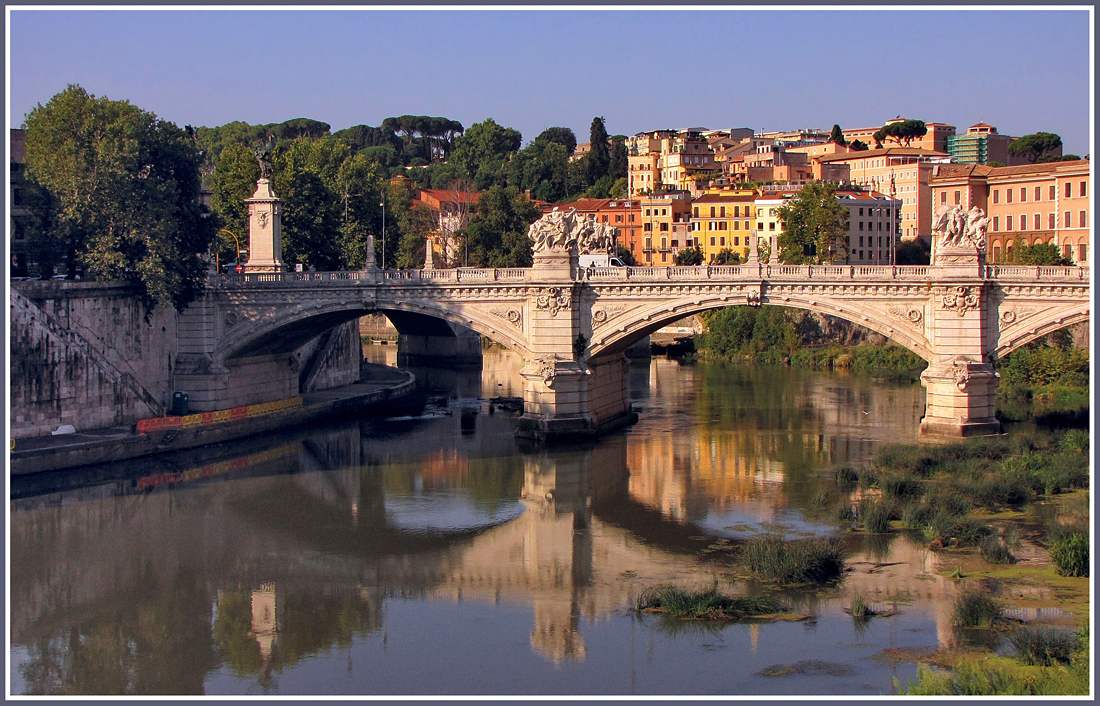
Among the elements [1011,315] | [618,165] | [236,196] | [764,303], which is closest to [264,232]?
[236,196]

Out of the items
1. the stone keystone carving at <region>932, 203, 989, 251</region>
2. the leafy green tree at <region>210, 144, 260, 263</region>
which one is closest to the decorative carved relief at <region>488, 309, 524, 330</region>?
the stone keystone carving at <region>932, 203, 989, 251</region>

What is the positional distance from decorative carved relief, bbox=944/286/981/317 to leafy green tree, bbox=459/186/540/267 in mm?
31816

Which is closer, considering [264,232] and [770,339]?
[264,232]

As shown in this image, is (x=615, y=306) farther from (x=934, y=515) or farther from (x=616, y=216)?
(x=616, y=216)

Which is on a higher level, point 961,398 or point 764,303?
point 764,303

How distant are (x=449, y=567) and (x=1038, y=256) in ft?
112

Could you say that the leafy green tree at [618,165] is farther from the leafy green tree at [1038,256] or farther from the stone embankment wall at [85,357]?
the stone embankment wall at [85,357]

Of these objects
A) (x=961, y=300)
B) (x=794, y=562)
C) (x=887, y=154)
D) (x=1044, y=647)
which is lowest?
(x=1044, y=647)

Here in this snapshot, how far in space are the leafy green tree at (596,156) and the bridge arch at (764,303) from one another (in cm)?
6159

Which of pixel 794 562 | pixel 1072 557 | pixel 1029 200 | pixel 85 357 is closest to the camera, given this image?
pixel 1072 557

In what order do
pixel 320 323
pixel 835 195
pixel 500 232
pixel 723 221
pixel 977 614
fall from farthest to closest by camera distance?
1. pixel 723 221
2. pixel 500 232
3. pixel 835 195
4. pixel 320 323
5. pixel 977 614

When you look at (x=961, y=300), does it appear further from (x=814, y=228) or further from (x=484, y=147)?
(x=484, y=147)

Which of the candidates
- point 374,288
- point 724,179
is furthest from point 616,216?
point 374,288

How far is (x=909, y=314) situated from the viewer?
3136 cm
